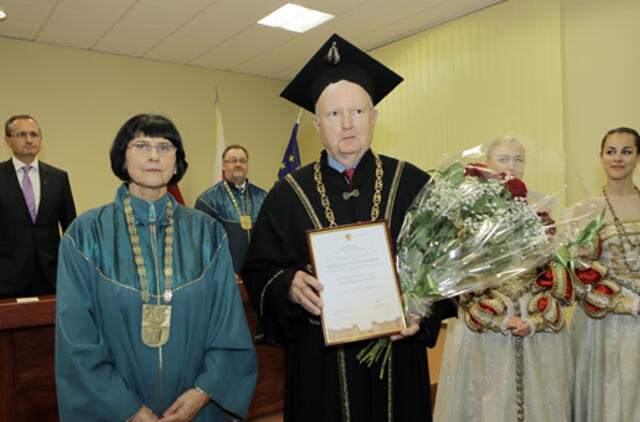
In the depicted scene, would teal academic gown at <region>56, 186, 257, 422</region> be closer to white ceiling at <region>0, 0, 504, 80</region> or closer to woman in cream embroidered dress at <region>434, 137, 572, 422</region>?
woman in cream embroidered dress at <region>434, 137, 572, 422</region>

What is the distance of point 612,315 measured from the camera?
9.61ft

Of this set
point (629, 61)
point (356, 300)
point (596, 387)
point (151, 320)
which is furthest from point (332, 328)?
point (629, 61)

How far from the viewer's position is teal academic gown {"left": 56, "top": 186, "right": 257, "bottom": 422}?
1598 millimetres

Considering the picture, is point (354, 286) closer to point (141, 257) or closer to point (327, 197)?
point (327, 197)

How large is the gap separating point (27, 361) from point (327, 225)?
1.93 metres

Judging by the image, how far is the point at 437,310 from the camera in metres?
1.74

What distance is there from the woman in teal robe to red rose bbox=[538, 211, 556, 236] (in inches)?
45.1

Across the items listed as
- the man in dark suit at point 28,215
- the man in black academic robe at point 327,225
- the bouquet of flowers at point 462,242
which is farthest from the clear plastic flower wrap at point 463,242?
the man in dark suit at point 28,215

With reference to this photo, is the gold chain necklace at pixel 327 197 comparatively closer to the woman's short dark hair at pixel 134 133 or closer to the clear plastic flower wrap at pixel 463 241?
the clear plastic flower wrap at pixel 463 241

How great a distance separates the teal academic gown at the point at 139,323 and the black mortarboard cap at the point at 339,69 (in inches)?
27.1

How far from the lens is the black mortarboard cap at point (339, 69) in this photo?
188cm

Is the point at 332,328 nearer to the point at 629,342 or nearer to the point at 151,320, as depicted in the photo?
the point at 151,320

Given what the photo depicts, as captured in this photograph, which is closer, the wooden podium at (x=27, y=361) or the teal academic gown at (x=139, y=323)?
the teal academic gown at (x=139, y=323)

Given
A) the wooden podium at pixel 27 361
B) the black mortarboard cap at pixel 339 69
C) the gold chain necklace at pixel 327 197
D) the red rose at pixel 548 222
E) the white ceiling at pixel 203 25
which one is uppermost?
the white ceiling at pixel 203 25
